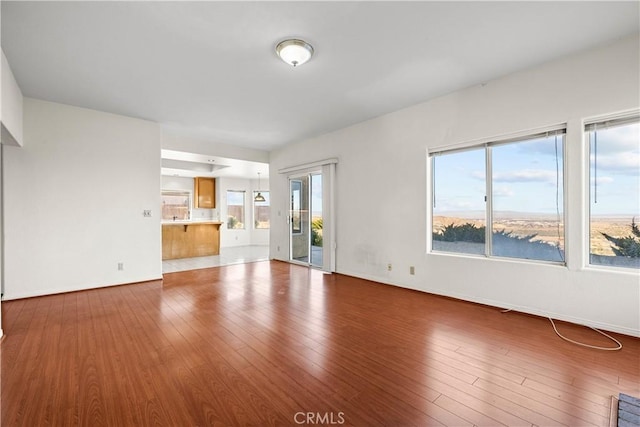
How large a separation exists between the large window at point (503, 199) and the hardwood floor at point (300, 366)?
2.77ft

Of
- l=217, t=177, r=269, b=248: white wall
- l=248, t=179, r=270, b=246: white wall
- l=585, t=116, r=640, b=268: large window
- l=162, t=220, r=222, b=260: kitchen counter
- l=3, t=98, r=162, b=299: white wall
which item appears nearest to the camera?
l=585, t=116, r=640, b=268: large window

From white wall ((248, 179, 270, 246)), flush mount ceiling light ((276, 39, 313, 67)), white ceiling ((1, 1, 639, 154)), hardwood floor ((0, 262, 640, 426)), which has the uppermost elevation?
white ceiling ((1, 1, 639, 154))

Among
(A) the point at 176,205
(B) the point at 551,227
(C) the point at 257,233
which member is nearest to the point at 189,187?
(A) the point at 176,205

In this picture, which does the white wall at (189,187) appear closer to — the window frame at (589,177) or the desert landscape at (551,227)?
the desert landscape at (551,227)

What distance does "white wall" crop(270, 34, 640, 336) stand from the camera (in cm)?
273

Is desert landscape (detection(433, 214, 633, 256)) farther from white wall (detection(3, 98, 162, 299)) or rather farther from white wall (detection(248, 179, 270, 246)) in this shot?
white wall (detection(248, 179, 270, 246))

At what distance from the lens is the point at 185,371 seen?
2092mm

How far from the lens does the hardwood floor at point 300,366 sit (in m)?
1.67

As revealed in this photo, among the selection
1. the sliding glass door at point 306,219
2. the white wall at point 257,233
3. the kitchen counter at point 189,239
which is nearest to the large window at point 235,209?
the white wall at point 257,233

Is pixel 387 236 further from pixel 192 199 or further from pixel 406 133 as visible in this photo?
pixel 192 199

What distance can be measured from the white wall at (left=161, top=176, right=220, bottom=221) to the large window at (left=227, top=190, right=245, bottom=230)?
0.41 meters

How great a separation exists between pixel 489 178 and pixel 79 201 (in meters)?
5.93

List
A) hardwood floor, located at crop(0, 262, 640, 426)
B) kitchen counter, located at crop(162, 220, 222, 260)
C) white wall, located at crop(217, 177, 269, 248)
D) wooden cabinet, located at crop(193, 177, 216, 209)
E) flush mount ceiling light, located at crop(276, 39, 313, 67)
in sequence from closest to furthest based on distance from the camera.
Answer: hardwood floor, located at crop(0, 262, 640, 426) < flush mount ceiling light, located at crop(276, 39, 313, 67) < kitchen counter, located at crop(162, 220, 222, 260) < wooden cabinet, located at crop(193, 177, 216, 209) < white wall, located at crop(217, 177, 269, 248)

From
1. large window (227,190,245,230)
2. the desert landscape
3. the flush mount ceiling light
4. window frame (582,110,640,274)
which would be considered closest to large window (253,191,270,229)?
large window (227,190,245,230)
